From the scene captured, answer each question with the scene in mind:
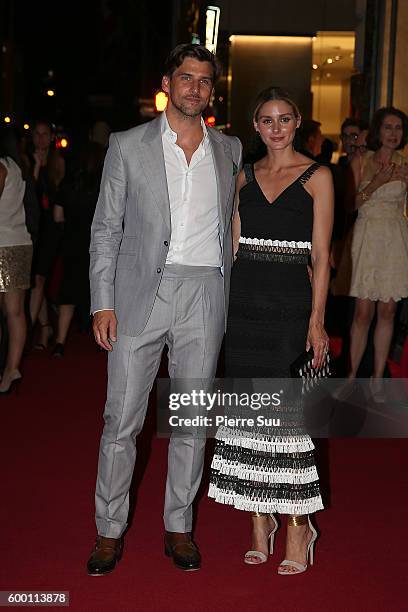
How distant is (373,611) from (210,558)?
0.76 m

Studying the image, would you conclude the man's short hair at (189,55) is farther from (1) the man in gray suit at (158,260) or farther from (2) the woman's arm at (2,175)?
(2) the woman's arm at (2,175)

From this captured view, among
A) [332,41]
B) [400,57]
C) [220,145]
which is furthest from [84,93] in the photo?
[220,145]

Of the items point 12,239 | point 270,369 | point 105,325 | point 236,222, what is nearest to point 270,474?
point 270,369

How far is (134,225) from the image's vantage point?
3791mm

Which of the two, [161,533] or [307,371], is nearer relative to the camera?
[307,371]

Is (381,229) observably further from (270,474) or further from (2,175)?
(270,474)

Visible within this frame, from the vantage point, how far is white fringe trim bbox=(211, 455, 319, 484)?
3.90m

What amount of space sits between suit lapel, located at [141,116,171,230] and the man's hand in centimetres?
41

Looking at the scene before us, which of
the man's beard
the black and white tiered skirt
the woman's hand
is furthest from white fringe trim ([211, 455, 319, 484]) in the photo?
the man's beard

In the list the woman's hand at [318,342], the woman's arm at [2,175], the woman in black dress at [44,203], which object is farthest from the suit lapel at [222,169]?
the woman in black dress at [44,203]

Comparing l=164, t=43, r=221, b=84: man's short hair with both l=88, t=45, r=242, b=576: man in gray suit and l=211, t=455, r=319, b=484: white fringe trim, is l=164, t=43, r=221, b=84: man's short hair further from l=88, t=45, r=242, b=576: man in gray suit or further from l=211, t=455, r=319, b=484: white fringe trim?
l=211, t=455, r=319, b=484: white fringe trim

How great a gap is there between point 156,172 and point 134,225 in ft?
0.72

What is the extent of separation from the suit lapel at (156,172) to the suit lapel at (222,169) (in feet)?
0.71

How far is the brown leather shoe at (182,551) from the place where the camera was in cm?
392
